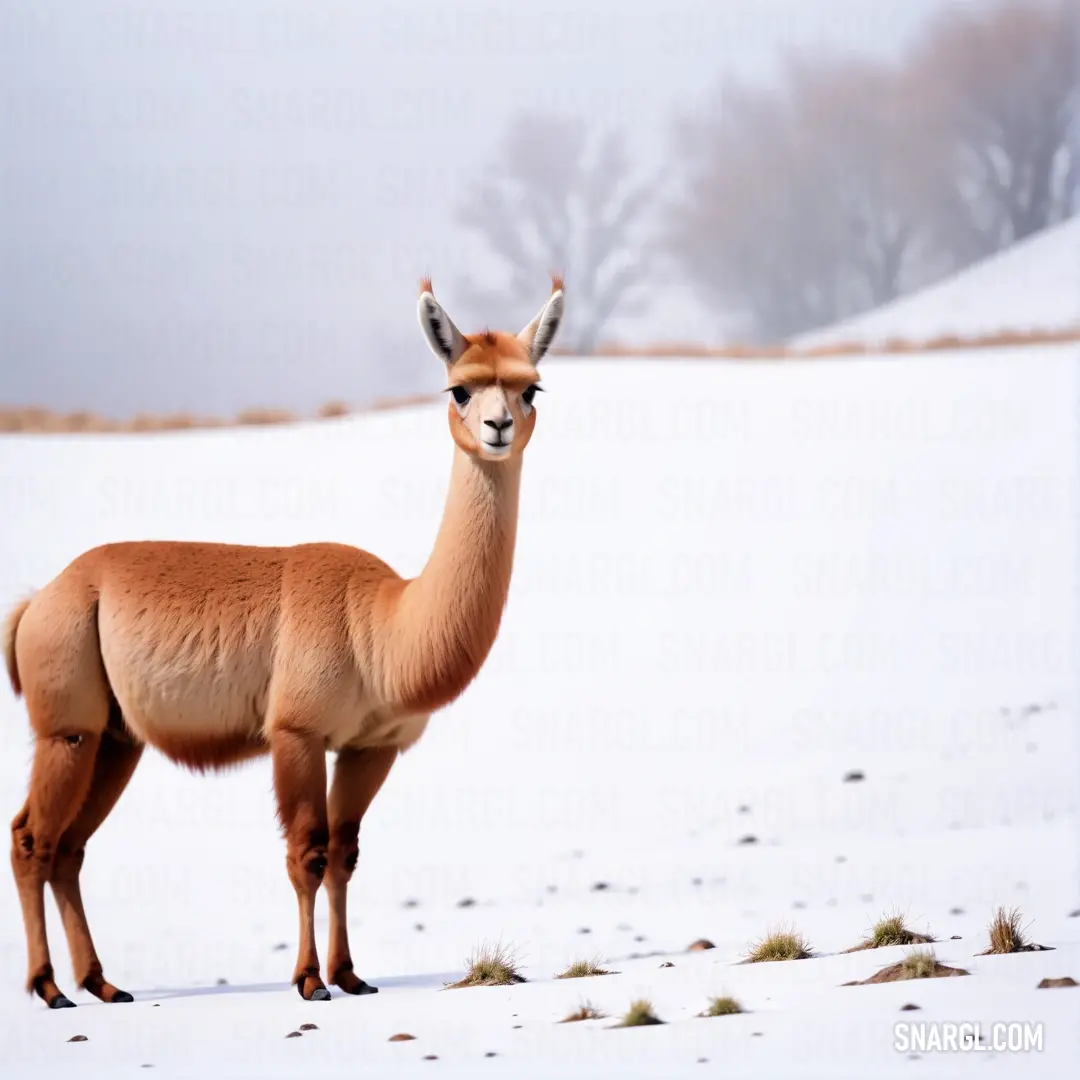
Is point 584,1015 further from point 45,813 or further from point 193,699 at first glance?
point 45,813

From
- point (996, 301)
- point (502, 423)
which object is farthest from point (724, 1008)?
point (996, 301)

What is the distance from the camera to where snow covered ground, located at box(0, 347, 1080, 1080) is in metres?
6.76

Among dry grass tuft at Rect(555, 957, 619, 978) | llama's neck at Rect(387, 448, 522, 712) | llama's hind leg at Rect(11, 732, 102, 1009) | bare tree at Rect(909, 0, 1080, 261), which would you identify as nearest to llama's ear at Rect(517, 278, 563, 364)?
llama's neck at Rect(387, 448, 522, 712)

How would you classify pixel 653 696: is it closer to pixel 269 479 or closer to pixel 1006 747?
pixel 1006 747

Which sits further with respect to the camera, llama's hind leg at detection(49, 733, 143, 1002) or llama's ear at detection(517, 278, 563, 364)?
llama's hind leg at detection(49, 733, 143, 1002)

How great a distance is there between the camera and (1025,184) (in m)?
29.7

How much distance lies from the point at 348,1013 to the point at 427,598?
1687mm

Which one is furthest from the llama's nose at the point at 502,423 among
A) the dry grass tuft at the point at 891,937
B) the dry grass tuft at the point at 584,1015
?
the dry grass tuft at the point at 891,937

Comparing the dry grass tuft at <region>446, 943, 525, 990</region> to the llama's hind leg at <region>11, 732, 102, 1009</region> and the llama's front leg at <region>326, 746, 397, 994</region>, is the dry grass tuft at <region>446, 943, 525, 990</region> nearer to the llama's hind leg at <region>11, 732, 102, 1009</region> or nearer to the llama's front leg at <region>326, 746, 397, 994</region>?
the llama's front leg at <region>326, 746, 397, 994</region>

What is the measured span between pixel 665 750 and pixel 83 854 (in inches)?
239

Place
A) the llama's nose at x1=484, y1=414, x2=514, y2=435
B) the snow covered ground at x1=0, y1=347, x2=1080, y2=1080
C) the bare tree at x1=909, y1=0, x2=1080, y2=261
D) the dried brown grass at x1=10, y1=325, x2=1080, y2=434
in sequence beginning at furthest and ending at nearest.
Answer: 1. the bare tree at x1=909, y1=0, x2=1080, y2=261
2. the dried brown grass at x1=10, y1=325, x2=1080, y2=434
3. the llama's nose at x1=484, y1=414, x2=514, y2=435
4. the snow covered ground at x1=0, y1=347, x2=1080, y2=1080

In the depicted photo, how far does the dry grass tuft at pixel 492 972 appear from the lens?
7574 millimetres

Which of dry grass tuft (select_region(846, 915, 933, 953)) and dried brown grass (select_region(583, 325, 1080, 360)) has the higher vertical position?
dried brown grass (select_region(583, 325, 1080, 360))

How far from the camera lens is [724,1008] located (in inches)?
259
